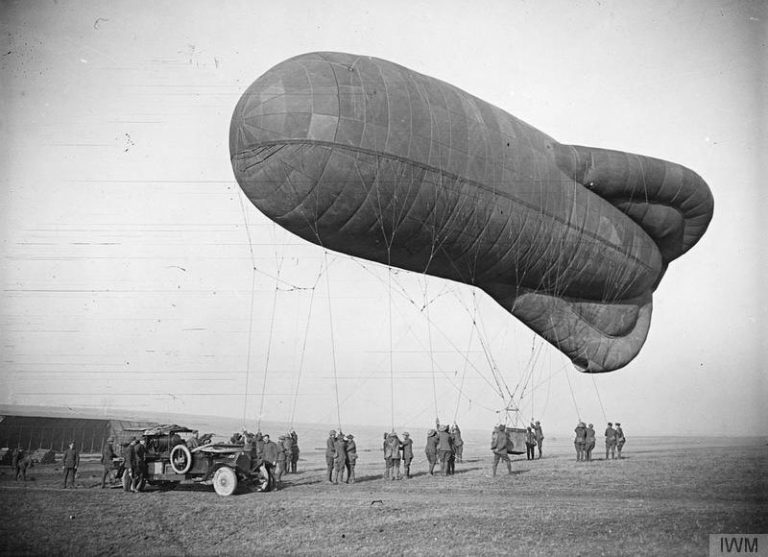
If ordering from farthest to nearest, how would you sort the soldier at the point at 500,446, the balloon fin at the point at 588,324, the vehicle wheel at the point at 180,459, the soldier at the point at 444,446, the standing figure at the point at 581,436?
the standing figure at the point at 581,436
the balloon fin at the point at 588,324
the soldier at the point at 444,446
the soldier at the point at 500,446
the vehicle wheel at the point at 180,459

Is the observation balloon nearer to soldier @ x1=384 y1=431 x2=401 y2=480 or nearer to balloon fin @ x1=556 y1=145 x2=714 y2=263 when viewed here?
balloon fin @ x1=556 y1=145 x2=714 y2=263

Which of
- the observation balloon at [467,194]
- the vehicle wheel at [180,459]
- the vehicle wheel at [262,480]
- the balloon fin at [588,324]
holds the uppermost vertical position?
the observation balloon at [467,194]

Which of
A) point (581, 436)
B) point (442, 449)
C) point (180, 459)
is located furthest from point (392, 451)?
point (581, 436)

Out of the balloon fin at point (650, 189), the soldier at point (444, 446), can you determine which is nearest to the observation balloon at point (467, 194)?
the balloon fin at point (650, 189)

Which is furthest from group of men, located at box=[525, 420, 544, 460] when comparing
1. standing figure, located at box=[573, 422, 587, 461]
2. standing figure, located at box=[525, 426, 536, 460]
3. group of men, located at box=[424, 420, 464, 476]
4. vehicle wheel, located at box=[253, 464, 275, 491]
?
vehicle wheel, located at box=[253, 464, 275, 491]

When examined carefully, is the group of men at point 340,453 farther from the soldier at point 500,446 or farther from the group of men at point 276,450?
the soldier at point 500,446

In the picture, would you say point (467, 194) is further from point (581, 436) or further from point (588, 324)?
point (581, 436)
